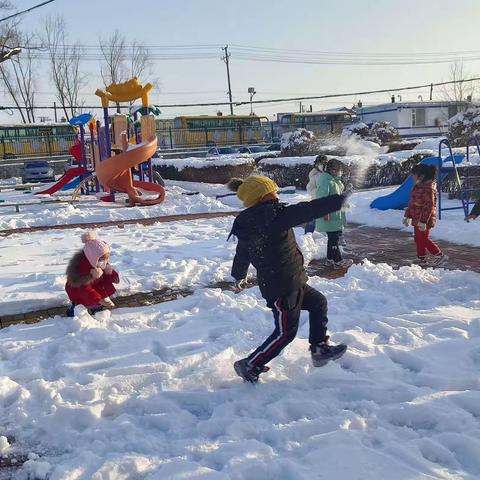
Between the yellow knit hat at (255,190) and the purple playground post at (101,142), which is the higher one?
the purple playground post at (101,142)

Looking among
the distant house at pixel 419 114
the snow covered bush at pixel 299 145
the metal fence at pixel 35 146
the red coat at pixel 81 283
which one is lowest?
the red coat at pixel 81 283

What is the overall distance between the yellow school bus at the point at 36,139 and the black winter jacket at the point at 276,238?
34.6 metres

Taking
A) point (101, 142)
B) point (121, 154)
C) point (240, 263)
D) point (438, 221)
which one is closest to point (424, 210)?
point (240, 263)

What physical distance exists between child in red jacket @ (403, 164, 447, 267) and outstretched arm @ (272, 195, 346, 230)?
12.2 ft

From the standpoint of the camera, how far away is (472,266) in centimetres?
670

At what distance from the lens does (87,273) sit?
5.10 meters

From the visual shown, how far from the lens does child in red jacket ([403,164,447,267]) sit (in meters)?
6.77

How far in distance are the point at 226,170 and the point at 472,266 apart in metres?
15.2

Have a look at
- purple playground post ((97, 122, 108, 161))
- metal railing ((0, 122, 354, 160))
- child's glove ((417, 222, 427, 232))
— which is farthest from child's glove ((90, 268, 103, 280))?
metal railing ((0, 122, 354, 160))

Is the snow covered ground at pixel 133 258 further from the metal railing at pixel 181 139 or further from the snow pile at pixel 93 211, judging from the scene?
the metal railing at pixel 181 139

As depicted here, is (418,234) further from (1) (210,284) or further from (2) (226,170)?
(2) (226,170)

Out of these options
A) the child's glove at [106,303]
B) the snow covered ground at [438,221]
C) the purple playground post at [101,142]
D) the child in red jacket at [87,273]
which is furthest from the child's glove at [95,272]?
the purple playground post at [101,142]

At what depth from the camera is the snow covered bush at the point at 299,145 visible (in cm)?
2275

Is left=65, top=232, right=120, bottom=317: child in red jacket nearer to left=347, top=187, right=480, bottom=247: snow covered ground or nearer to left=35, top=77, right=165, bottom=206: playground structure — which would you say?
left=347, top=187, right=480, bottom=247: snow covered ground
